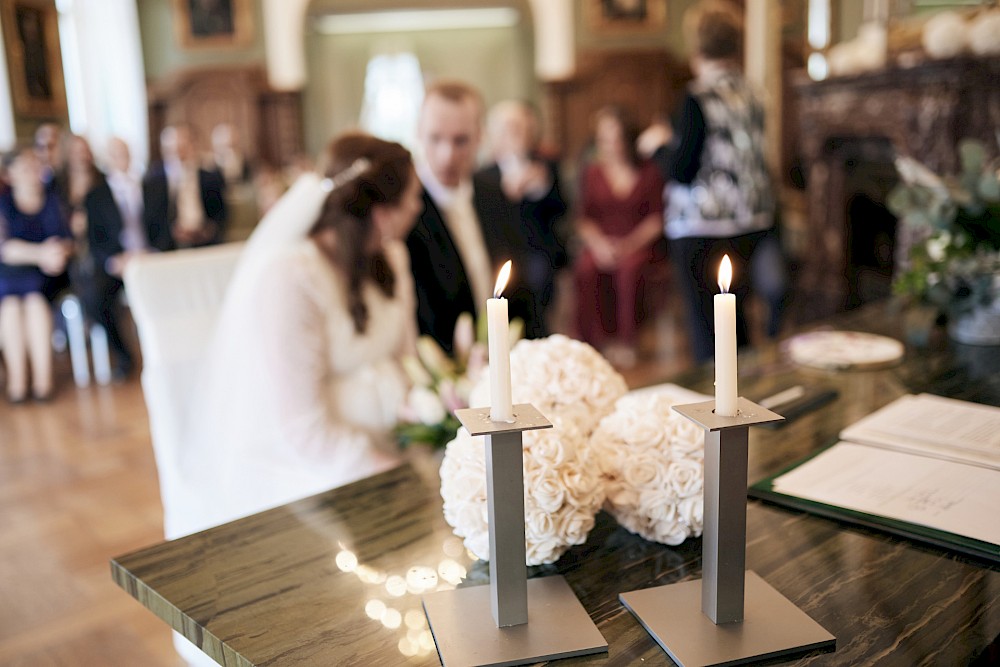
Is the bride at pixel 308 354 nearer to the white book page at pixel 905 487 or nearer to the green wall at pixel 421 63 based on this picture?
the white book page at pixel 905 487

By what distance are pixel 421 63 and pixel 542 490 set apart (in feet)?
40.2

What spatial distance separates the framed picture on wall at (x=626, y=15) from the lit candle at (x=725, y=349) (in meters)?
10.9

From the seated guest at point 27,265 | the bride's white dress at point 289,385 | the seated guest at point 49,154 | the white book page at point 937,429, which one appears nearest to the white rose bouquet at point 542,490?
the white book page at point 937,429

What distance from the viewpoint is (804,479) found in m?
1.40

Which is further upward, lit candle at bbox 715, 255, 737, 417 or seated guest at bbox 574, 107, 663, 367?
lit candle at bbox 715, 255, 737, 417

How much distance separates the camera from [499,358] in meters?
0.87

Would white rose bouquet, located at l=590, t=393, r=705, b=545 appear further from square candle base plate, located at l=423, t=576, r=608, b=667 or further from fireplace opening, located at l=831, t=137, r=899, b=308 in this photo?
fireplace opening, located at l=831, t=137, r=899, b=308

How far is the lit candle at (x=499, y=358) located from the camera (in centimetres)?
86

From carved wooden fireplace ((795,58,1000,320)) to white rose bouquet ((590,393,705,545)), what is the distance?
3760 millimetres

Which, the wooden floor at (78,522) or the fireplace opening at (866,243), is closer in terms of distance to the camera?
the wooden floor at (78,522)

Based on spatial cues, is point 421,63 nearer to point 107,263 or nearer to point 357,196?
point 107,263

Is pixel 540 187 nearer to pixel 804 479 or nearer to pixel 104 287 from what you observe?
pixel 104 287

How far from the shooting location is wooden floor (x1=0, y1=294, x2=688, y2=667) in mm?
2545

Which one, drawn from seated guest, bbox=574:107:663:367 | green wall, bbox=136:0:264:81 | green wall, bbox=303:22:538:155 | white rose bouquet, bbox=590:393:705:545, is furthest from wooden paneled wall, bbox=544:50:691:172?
white rose bouquet, bbox=590:393:705:545
